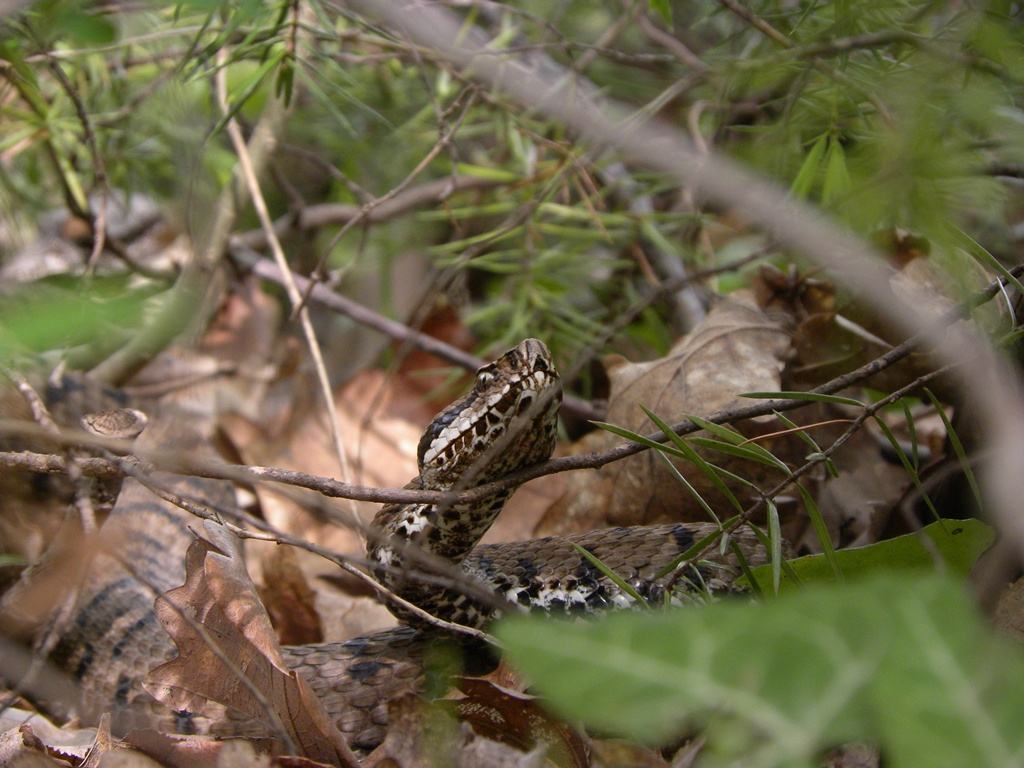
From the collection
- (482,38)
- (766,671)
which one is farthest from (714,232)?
(766,671)

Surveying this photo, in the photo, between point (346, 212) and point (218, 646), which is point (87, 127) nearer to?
point (346, 212)

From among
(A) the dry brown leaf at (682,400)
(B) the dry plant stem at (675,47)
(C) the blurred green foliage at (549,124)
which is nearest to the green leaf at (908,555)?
(C) the blurred green foliage at (549,124)

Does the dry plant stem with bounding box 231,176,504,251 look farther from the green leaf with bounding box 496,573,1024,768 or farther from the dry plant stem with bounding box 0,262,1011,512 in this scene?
the green leaf with bounding box 496,573,1024,768

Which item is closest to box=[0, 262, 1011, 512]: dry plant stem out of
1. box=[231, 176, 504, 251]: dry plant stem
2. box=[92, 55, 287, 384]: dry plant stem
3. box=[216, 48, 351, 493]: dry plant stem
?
box=[216, 48, 351, 493]: dry plant stem

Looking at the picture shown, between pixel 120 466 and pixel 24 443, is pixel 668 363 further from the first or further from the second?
pixel 24 443

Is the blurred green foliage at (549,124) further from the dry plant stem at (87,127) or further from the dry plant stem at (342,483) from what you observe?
the dry plant stem at (342,483)

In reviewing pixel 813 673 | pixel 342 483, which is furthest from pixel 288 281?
pixel 813 673
